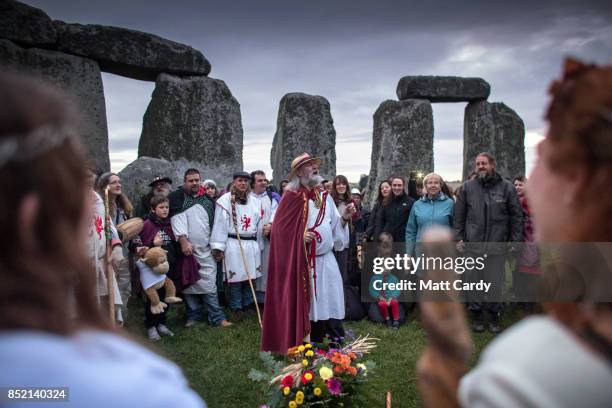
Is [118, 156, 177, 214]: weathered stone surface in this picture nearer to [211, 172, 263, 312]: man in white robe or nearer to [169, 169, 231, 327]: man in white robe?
[169, 169, 231, 327]: man in white robe

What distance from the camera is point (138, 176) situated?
7.73m

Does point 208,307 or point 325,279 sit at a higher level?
point 325,279

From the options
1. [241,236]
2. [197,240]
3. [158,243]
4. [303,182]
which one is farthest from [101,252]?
[241,236]

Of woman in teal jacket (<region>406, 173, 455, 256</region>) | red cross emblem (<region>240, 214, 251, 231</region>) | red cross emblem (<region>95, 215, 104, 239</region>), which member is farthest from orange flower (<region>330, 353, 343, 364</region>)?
red cross emblem (<region>240, 214, 251, 231</region>)

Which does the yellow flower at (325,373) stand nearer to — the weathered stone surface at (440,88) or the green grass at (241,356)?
the green grass at (241,356)

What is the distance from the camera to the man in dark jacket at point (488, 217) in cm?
595

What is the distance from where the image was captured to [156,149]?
30.4ft

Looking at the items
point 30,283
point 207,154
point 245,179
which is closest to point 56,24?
point 207,154

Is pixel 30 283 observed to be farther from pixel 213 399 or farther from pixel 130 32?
pixel 130 32

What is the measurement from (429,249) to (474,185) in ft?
18.2

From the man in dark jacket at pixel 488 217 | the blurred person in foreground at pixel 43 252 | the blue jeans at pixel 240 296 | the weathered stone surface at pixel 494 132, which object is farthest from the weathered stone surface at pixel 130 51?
the blurred person in foreground at pixel 43 252

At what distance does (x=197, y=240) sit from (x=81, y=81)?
12.4 feet

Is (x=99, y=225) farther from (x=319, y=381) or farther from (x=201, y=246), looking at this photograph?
(x=201, y=246)

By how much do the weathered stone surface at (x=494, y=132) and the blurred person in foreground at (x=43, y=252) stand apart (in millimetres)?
13335
